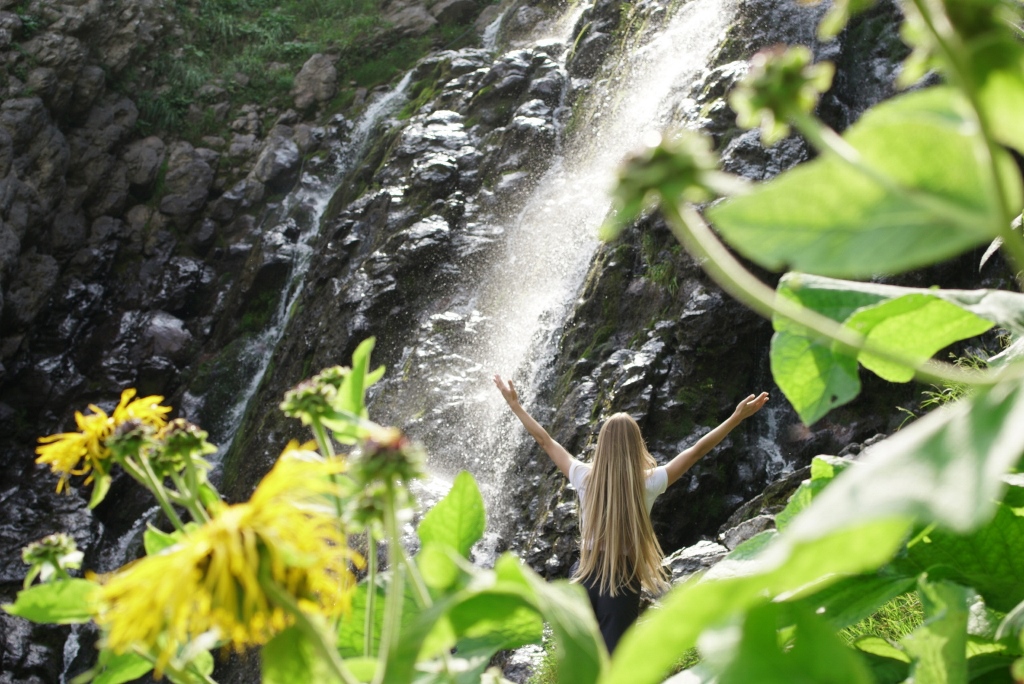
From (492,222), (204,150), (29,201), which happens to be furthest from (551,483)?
(204,150)

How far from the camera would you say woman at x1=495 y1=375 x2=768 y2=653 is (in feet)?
12.4

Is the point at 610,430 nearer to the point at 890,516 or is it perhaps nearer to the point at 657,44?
the point at 890,516

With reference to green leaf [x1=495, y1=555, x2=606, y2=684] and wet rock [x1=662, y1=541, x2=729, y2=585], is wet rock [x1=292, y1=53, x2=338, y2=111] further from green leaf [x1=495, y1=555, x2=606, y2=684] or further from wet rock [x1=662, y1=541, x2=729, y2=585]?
green leaf [x1=495, y1=555, x2=606, y2=684]

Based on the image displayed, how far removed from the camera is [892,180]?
1.18 feet

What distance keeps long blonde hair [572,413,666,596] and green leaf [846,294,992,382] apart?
3258 millimetres

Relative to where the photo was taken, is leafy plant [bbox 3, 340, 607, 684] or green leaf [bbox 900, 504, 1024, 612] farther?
green leaf [bbox 900, 504, 1024, 612]

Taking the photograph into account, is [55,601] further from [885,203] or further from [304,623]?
[885,203]

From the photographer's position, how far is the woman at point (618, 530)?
378cm

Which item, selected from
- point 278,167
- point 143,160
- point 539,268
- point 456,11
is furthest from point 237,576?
point 456,11

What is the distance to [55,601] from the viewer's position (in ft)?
1.93

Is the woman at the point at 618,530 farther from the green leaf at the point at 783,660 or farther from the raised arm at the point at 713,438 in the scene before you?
the green leaf at the point at 783,660

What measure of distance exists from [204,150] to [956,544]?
14.7 meters

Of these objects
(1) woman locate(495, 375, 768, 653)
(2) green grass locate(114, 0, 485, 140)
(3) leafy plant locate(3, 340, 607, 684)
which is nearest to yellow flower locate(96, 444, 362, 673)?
(3) leafy plant locate(3, 340, 607, 684)

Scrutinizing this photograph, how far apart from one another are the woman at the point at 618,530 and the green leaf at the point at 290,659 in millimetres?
3438
